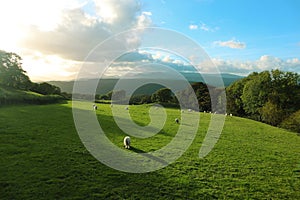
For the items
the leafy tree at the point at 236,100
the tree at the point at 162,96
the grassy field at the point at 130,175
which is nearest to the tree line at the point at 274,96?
the leafy tree at the point at 236,100

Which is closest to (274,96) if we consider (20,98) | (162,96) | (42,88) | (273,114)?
(273,114)

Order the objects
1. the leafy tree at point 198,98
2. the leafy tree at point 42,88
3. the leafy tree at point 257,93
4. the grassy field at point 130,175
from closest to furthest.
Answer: the grassy field at point 130,175 → the leafy tree at point 257,93 → the leafy tree at point 198,98 → the leafy tree at point 42,88

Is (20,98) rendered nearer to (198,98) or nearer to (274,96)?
(198,98)

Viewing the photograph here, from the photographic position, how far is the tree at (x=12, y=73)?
64.0 meters

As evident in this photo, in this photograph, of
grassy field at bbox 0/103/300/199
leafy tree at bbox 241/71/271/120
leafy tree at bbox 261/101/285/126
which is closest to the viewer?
grassy field at bbox 0/103/300/199

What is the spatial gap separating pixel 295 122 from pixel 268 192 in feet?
113

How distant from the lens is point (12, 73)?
65812 millimetres

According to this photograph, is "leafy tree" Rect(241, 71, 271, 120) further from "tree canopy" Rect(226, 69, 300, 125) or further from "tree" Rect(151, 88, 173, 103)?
"tree" Rect(151, 88, 173, 103)

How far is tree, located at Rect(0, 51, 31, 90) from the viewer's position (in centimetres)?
6396

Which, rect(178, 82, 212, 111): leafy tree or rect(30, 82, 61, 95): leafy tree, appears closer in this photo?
rect(178, 82, 212, 111): leafy tree

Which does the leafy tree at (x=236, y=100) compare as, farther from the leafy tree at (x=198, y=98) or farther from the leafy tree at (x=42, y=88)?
the leafy tree at (x=42, y=88)

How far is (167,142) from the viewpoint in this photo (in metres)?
18.6

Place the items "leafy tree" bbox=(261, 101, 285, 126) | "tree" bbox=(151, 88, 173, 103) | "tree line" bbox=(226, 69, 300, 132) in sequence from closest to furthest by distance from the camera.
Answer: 1. "leafy tree" bbox=(261, 101, 285, 126)
2. "tree line" bbox=(226, 69, 300, 132)
3. "tree" bbox=(151, 88, 173, 103)

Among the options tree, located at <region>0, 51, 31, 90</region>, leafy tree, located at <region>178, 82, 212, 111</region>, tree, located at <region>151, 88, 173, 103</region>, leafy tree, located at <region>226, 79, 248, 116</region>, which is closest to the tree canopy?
leafy tree, located at <region>226, 79, 248, 116</region>
